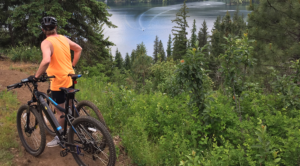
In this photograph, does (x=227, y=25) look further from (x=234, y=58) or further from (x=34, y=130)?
(x=34, y=130)

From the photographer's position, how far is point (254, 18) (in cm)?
1177

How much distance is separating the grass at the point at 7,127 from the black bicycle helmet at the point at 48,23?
221 cm

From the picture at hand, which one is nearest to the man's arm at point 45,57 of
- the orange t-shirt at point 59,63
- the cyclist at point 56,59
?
the cyclist at point 56,59

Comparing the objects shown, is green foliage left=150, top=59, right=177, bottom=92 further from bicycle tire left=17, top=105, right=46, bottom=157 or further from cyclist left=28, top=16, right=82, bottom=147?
bicycle tire left=17, top=105, right=46, bottom=157

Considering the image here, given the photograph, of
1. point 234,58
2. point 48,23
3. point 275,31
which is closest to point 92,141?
point 48,23

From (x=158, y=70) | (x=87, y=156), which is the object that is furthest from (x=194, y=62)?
(x=158, y=70)

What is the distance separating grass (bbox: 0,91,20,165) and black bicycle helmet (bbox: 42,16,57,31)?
2207mm

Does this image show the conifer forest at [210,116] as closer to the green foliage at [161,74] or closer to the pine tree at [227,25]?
the green foliage at [161,74]

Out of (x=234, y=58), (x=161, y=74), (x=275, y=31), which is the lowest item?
(x=161, y=74)

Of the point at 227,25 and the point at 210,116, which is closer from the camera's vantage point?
the point at 210,116

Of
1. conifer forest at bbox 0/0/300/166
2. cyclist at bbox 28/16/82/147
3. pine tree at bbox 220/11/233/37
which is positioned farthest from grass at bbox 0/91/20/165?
pine tree at bbox 220/11/233/37

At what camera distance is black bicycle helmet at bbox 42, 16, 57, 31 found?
3151 mm

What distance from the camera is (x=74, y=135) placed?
10.4ft

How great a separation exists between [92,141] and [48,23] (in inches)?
73.3
